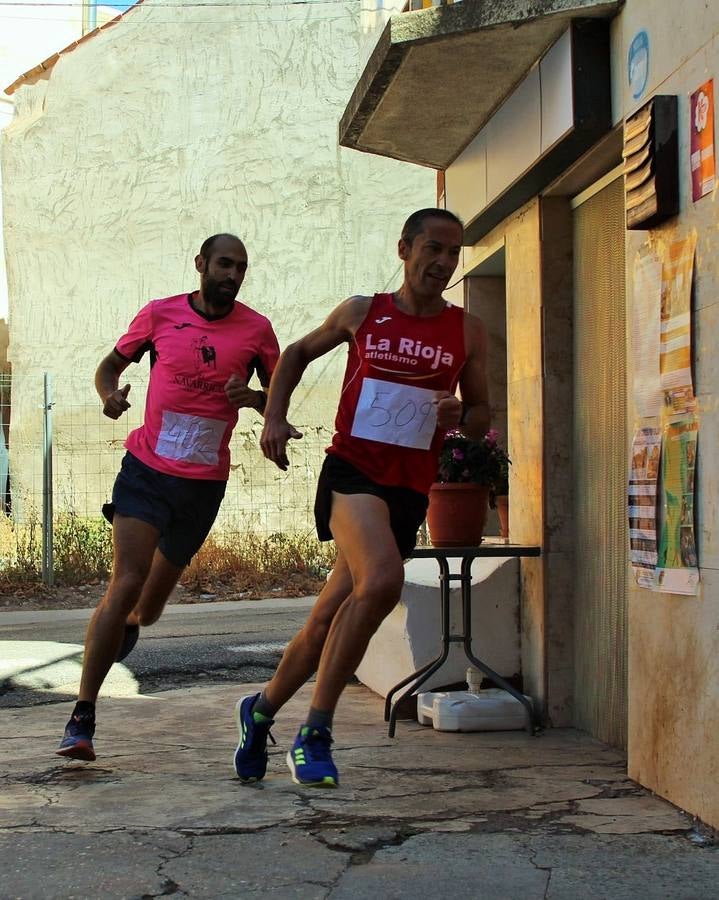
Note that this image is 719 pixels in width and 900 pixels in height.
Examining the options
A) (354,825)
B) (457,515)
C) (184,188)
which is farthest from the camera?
(184,188)

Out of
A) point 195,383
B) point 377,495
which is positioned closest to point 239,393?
point 195,383

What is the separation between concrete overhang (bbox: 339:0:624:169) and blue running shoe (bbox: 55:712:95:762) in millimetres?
3057

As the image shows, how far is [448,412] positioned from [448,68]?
215 cm

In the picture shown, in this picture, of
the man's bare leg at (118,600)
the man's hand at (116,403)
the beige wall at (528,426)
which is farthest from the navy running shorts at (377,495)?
the beige wall at (528,426)

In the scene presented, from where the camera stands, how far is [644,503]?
4.40 metres

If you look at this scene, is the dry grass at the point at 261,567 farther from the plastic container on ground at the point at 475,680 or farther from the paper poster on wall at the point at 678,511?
the paper poster on wall at the point at 678,511

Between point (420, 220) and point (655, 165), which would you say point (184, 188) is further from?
→ point (655, 165)

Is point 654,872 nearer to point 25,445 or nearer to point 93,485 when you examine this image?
point 93,485

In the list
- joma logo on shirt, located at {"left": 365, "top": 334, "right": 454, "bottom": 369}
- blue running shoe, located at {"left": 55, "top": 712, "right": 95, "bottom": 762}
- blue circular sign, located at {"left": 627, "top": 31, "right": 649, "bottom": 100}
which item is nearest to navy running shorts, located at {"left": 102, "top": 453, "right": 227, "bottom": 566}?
blue running shoe, located at {"left": 55, "top": 712, "right": 95, "bottom": 762}

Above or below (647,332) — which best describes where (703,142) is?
above

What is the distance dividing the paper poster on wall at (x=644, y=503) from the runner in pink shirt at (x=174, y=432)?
1.54 metres

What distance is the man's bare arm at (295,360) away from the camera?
14.7 ft

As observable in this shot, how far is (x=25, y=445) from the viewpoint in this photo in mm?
20719

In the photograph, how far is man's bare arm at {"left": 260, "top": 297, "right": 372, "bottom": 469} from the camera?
4.47 m
